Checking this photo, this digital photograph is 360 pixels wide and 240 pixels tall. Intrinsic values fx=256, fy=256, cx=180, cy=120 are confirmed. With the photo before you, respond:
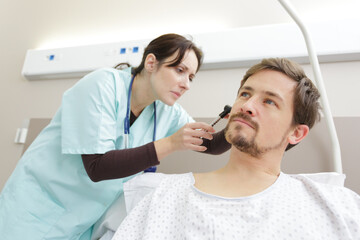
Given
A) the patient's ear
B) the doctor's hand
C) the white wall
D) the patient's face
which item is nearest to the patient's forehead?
the patient's face

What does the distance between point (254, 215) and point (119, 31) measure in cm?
152

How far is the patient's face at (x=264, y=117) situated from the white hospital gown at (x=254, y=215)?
134mm

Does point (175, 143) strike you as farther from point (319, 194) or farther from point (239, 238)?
point (319, 194)

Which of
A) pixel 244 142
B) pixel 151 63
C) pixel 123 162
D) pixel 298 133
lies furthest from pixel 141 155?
pixel 298 133

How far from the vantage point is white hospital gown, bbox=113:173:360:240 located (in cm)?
64

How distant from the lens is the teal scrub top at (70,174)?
0.91m

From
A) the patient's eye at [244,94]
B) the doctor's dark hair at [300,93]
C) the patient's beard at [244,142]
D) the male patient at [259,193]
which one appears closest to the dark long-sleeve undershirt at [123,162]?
the male patient at [259,193]

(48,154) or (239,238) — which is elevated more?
(48,154)

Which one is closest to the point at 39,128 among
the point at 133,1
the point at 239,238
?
the point at 133,1

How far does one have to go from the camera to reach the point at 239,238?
64cm

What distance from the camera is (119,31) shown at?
1.76m

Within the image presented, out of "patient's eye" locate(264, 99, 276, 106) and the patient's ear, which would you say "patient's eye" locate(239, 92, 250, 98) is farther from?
the patient's ear

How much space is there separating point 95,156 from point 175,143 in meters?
0.28

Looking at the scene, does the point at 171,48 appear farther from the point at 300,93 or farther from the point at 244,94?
the point at 300,93
